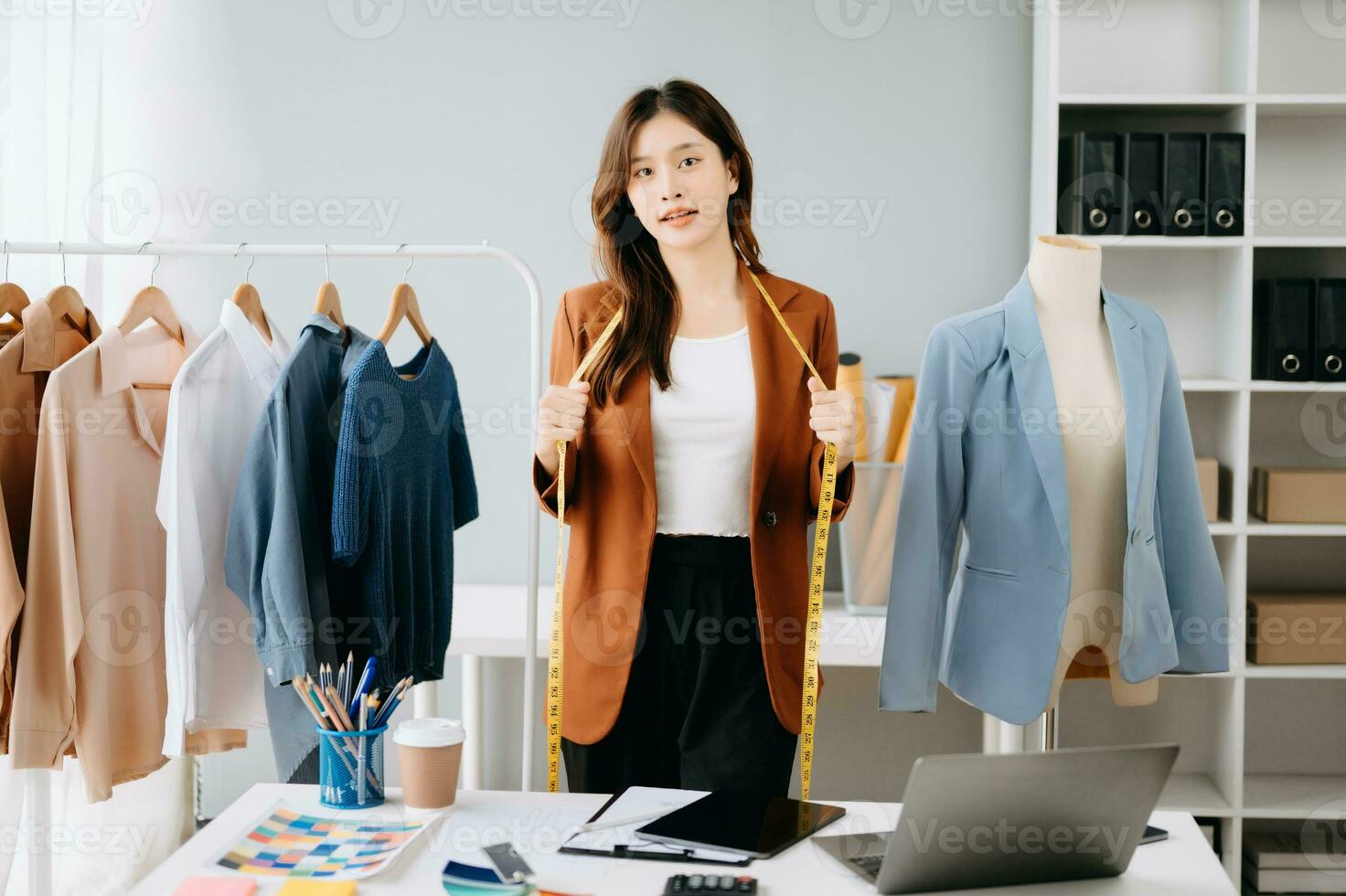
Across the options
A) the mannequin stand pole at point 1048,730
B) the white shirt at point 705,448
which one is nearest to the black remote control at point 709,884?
the white shirt at point 705,448

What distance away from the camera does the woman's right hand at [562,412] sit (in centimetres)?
192

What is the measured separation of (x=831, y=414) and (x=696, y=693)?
50 centimetres

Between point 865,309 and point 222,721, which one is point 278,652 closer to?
point 222,721

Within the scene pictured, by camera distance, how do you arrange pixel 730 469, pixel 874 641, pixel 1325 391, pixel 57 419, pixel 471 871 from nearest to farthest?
1. pixel 471 871
2. pixel 730 469
3. pixel 57 419
4. pixel 874 641
5. pixel 1325 391

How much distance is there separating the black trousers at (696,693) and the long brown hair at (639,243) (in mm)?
304

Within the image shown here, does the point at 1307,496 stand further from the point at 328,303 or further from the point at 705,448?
the point at 328,303

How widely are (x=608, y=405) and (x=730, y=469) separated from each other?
0.23 metres

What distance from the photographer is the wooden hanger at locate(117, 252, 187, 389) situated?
7.27 feet

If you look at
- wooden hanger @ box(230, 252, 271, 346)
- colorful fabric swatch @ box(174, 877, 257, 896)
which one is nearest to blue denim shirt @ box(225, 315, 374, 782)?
wooden hanger @ box(230, 252, 271, 346)

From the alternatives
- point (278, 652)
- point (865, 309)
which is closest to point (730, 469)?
point (278, 652)

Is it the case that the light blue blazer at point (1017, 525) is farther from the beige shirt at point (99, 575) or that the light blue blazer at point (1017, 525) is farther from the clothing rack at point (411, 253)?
the beige shirt at point (99, 575)

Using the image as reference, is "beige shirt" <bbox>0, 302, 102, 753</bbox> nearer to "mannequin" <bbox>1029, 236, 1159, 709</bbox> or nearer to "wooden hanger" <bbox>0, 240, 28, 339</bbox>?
"wooden hanger" <bbox>0, 240, 28, 339</bbox>

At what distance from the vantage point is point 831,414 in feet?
6.27

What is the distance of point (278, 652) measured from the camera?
2.02 m
